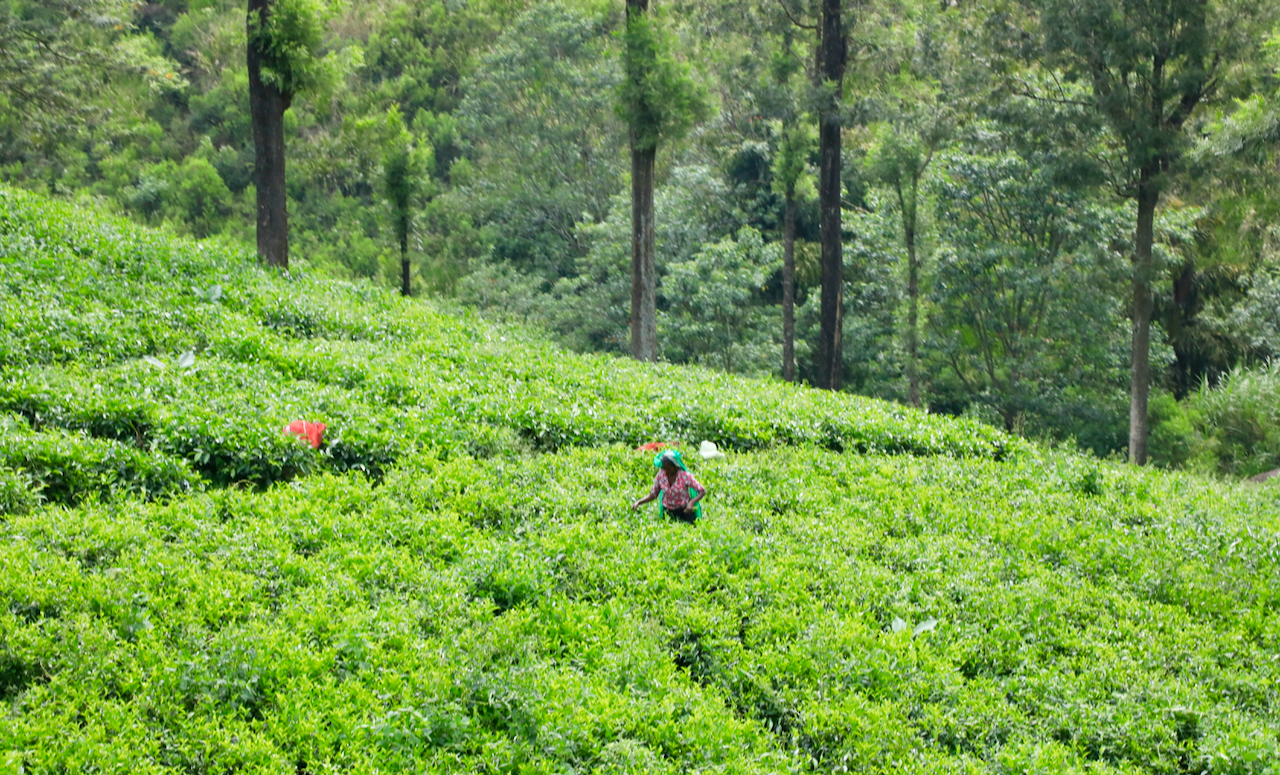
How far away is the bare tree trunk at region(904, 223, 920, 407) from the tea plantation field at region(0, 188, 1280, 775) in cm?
1316

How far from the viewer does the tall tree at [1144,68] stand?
52.1 feet

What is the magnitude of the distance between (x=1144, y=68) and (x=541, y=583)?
15.6 metres

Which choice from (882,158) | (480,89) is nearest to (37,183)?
(480,89)

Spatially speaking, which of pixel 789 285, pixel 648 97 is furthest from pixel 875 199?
pixel 648 97

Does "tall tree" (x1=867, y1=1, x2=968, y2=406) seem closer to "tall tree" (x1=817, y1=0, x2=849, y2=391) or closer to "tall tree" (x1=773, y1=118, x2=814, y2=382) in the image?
"tall tree" (x1=817, y1=0, x2=849, y2=391)

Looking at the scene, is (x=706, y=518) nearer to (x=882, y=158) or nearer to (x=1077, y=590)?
(x=1077, y=590)

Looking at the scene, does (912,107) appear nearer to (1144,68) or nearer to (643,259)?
(1144,68)

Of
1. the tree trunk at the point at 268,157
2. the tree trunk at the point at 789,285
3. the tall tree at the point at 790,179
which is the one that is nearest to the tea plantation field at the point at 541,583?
the tree trunk at the point at 268,157

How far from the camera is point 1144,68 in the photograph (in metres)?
16.6

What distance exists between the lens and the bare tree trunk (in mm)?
23969

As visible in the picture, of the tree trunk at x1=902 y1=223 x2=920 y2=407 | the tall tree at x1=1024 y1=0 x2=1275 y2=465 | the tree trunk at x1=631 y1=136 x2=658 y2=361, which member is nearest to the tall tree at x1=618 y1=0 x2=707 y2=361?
the tree trunk at x1=631 y1=136 x2=658 y2=361

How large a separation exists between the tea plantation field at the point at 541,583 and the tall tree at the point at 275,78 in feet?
15.1

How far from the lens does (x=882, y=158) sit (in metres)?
22.8

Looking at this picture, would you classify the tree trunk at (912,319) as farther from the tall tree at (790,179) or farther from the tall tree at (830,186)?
the tall tree at (830,186)
